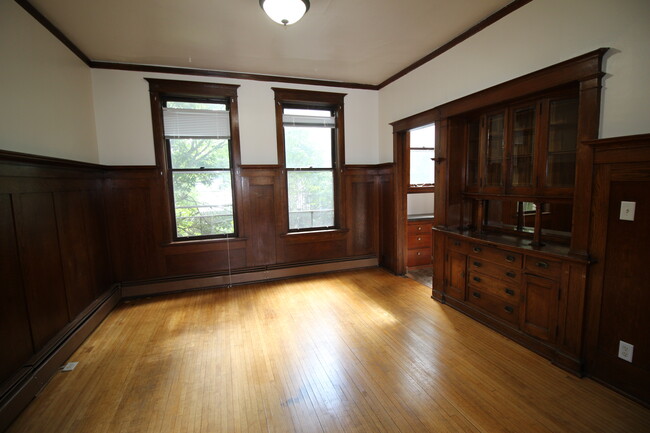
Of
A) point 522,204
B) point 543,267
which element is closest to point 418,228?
point 522,204

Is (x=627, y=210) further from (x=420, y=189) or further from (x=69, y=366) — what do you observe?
(x=69, y=366)

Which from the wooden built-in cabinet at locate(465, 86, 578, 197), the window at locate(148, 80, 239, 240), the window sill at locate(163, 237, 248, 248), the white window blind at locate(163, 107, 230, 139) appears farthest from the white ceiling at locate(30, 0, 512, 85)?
the window sill at locate(163, 237, 248, 248)

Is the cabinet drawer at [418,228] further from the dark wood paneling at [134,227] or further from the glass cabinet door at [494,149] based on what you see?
the dark wood paneling at [134,227]

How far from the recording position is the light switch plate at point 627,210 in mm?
1898

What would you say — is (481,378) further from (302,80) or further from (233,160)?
(302,80)

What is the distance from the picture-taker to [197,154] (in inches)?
164

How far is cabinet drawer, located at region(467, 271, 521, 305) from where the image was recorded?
8.83ft

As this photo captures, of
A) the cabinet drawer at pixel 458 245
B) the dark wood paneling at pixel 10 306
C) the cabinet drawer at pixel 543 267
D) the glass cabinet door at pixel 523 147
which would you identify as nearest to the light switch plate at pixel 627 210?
the cabinet drawer at pixel 543 267

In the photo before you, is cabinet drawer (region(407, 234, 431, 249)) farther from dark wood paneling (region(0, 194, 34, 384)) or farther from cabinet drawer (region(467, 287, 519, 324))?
dark wood paneling (region(0, 194, 34, 384))

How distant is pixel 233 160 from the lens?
423 cm

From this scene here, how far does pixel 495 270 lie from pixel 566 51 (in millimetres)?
1916

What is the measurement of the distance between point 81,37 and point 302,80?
8.56ft

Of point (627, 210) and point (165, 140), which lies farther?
point (165, 140)

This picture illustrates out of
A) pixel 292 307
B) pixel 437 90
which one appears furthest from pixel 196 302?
pixel 437 90
